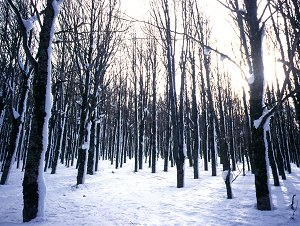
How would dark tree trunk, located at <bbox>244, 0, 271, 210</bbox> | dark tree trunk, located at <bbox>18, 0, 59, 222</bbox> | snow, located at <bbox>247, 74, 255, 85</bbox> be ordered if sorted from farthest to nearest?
snow, located at <bbox>247, 74, 255, 85</bbox> → dark tree trunk, located at <bbox>244, 0, 271, 210</bbox> → dark tree trunk, located at <bbox>18, 0, 59, 222</bbox>

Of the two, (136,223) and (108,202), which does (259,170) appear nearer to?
(136,223)

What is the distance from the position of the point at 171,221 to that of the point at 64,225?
2.04 m

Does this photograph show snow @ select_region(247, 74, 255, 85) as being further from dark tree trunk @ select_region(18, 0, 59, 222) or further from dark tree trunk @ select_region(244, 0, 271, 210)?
dark tree trunk @ select_region(18, 0, 59, 222)

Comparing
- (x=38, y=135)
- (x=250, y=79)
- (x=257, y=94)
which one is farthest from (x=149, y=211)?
(x=250, y=79)

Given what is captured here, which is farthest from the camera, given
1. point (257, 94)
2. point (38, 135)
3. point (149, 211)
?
point (149, 211)

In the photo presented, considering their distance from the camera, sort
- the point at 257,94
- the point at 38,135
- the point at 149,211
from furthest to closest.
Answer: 1. the point at 149,211
2. the point at 257,94
3. the point at 38,135

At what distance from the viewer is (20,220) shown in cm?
440

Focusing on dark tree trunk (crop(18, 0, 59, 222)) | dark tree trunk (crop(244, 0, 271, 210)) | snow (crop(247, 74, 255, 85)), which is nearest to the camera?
dark tree trunk (crop(18, 0, 59, 222))

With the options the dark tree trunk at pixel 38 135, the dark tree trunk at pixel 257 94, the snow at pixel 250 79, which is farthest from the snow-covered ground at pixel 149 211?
the snow at pixel 250 79

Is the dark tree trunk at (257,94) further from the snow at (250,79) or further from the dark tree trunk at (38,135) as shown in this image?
the dark tree trunk at (38,135)

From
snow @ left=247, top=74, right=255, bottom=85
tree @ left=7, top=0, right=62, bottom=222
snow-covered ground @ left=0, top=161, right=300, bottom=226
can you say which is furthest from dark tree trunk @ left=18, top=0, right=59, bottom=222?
snow @ left=247, top=74, right=255, bottom=85

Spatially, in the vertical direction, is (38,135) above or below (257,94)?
below

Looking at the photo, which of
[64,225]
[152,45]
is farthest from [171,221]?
[152,45]

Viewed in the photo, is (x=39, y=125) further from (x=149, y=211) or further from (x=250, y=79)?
(x=250, y=79)
